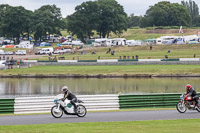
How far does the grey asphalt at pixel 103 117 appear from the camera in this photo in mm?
25422

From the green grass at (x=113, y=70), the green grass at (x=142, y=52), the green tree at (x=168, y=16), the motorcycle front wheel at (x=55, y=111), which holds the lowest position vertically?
the green grass at (x=113, y=70)

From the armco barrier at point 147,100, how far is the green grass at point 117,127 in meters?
7.15

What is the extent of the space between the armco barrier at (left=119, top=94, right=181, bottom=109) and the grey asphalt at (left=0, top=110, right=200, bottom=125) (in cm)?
214

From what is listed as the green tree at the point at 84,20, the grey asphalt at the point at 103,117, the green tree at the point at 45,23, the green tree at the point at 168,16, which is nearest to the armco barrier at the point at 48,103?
the grey asphalt at the point at 103,117

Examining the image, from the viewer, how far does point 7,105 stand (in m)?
30.0

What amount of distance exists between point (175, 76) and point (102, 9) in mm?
89294

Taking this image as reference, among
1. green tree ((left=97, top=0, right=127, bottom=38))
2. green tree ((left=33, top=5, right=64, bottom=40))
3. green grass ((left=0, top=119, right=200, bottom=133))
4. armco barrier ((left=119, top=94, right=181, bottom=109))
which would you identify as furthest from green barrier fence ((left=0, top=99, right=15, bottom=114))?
green tree ((left=33, top=5, right=64, bottom=40))

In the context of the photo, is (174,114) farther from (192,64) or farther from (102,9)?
(102,9)

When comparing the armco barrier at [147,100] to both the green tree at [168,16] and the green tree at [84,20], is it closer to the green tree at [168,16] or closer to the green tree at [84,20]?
the green tree at [84,20]

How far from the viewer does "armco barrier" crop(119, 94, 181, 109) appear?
31.8 m

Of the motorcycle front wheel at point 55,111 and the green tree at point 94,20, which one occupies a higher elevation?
the green tree at point 94,20

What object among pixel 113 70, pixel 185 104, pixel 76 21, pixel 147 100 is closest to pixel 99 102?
pixel 147 100

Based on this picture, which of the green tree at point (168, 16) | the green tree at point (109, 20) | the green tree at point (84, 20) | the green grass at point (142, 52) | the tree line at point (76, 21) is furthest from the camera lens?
the green tree at point (168, 16)

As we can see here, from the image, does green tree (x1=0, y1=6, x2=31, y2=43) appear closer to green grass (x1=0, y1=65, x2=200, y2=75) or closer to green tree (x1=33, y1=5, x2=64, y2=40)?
green tree (x1=33, y1=5, x2=64, y2=40)
